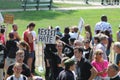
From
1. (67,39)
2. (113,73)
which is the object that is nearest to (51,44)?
(67,39)

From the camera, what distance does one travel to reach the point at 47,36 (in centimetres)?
1552

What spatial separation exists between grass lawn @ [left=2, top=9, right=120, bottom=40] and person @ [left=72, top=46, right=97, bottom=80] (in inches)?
701

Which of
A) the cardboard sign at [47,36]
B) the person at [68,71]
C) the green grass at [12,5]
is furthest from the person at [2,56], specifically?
the green grass at [12,5]

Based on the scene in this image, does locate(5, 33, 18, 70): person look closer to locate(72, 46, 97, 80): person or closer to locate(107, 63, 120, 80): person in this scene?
locate(72, 46, 97, 80): person

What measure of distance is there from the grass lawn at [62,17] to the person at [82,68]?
17810mm

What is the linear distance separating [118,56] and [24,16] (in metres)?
22.2

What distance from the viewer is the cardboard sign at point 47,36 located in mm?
14852

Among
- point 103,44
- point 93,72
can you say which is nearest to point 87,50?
point 103,44

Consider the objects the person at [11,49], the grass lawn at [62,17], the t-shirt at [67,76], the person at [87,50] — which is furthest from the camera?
the grass lawn at [62,17]

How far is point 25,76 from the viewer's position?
34.2 ft

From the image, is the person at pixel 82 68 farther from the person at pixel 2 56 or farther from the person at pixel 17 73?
the person at pixel 2 56

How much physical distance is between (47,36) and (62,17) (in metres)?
19.0

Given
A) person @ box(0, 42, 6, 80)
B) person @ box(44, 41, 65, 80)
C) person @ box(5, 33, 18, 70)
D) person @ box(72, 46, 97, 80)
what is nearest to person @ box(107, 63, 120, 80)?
person @ box(72, 46, 97, 80)

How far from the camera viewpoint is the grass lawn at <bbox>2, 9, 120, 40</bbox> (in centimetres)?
3107
